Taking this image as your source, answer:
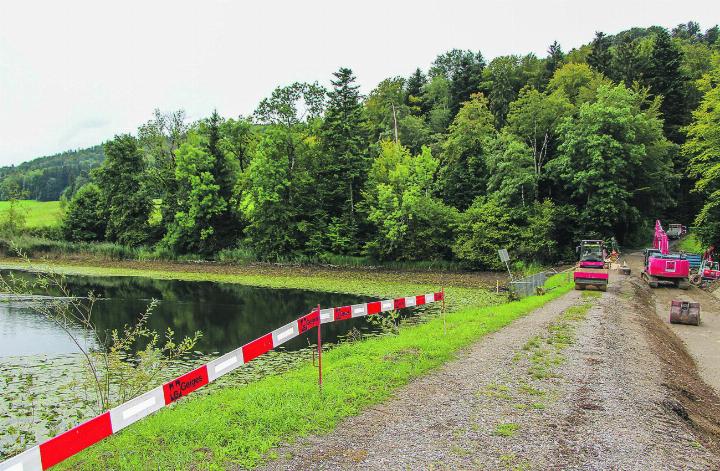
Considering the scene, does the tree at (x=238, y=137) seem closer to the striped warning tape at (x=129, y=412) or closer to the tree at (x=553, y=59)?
the tree at (x=553, y=59)

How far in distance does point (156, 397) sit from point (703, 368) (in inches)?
544

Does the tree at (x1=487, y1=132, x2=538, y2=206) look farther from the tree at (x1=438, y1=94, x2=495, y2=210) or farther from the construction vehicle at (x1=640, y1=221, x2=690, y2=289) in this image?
the construction vehicle at (x1=640, y1=221, x2=690, y2=289)

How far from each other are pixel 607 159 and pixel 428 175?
15234 mm

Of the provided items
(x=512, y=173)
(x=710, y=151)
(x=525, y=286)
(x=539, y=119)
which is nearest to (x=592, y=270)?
(x=525, y=286)

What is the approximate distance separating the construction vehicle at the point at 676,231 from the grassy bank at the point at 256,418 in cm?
4912

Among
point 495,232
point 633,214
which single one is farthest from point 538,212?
point 633,214

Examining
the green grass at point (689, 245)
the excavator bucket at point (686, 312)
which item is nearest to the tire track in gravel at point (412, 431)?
the excavator bucket at point (686, 312)

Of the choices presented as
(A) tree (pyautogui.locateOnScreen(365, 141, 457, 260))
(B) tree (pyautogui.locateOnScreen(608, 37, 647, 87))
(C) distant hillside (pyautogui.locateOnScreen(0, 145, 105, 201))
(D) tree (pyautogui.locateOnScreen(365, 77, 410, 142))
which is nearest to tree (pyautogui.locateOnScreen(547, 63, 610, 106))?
(B) tree (pyautogui.locateOnScreen(608, 37, 647, 87))

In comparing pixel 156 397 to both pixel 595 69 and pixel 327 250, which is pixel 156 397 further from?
pixel 595 69

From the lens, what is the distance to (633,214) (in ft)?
139

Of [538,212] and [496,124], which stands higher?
[496,124]

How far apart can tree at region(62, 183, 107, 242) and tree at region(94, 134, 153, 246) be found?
2.29 meters

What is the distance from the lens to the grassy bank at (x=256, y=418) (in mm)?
5727

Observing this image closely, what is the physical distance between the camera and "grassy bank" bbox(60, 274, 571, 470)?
5.73m
